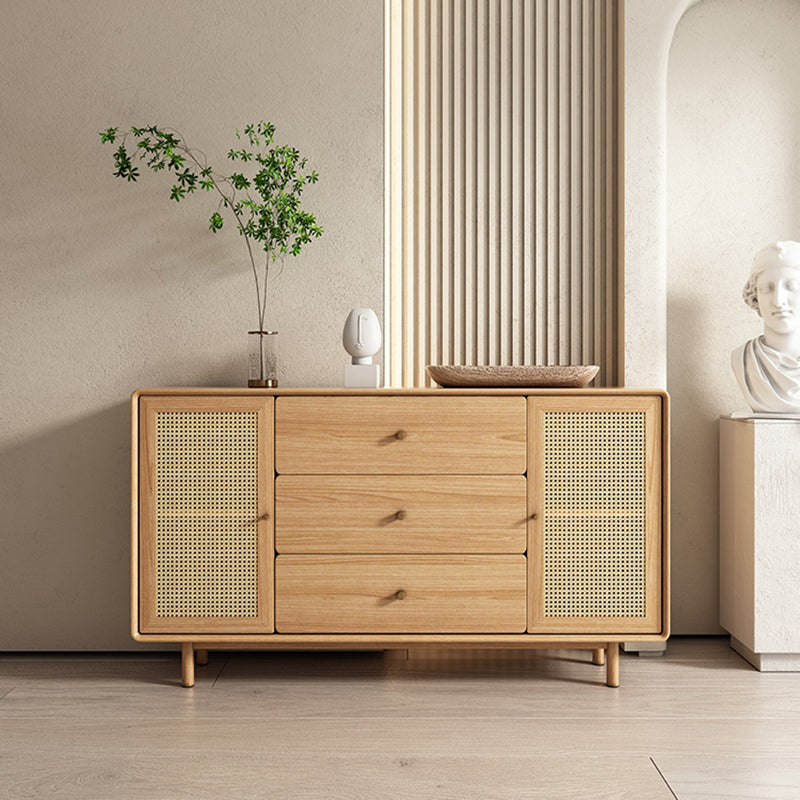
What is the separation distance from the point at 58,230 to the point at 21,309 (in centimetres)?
27

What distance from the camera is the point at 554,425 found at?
244cm

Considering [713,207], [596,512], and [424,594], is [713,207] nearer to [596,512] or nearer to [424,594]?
[596,512]

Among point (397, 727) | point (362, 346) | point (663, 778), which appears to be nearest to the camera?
point (663, 778)

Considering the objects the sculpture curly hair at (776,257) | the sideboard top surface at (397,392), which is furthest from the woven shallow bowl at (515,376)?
the sculpture curly hair at (776,257)

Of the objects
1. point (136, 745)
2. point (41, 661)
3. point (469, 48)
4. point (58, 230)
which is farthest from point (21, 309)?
point (469, 48)

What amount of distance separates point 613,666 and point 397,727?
0.66m

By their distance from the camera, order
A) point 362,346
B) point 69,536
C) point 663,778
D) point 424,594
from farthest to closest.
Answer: point 69,536
point 362,346
point 424,594
point 663,778

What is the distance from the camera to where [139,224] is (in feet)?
9.16

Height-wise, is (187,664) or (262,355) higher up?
(262,355)

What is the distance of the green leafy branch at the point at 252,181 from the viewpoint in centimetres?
263

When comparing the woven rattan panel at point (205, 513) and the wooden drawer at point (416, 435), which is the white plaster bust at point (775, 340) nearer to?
the wooden drawer at point (416, 435)

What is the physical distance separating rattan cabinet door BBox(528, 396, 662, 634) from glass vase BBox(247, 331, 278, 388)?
30.7 inches

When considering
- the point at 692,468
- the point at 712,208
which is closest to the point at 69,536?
the point at 692,468

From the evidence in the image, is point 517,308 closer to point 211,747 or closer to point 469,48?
point 469,48
